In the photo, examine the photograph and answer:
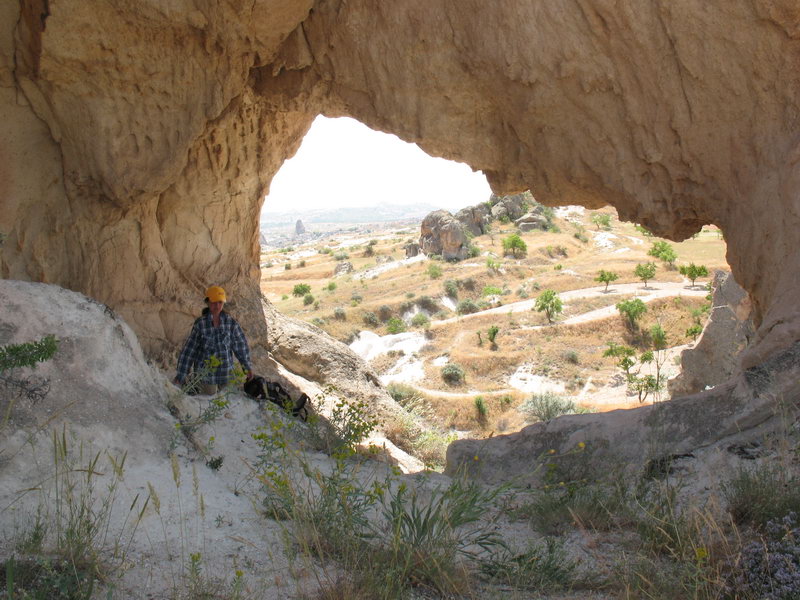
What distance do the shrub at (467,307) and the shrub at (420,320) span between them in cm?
176

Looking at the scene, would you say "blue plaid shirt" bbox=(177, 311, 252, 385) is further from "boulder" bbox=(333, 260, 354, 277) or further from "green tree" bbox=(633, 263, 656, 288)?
"boulder" bbox=(333, 260, 354, 277)

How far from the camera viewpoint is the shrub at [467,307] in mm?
26347

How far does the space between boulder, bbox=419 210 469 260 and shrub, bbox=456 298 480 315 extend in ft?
34.3

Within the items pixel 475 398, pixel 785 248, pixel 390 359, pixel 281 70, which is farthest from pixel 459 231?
pixel 785 248

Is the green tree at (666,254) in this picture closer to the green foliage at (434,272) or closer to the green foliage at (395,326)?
the green foliage at (434,272)

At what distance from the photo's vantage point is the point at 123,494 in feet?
11.0

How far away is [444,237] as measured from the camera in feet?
126

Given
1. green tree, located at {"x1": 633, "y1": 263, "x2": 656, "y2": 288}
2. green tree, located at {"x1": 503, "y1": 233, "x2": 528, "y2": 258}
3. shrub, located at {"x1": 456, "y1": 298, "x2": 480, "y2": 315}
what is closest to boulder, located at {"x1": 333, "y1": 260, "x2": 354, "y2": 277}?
green tree, located at {"x1": 503, "y1": 233, "x2": 528, "y2": 258}

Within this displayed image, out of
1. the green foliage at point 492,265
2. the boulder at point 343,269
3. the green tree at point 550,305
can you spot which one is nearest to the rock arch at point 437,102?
the green tree at point 550,305

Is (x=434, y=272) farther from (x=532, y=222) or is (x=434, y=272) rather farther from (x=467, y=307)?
(x=532, y=222)

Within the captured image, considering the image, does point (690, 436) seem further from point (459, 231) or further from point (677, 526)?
point (459, 231)

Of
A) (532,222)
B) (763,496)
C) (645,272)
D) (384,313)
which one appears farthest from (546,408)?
(532,222)

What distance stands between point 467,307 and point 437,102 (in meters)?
20.1

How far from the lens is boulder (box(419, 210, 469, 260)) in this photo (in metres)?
37.7
